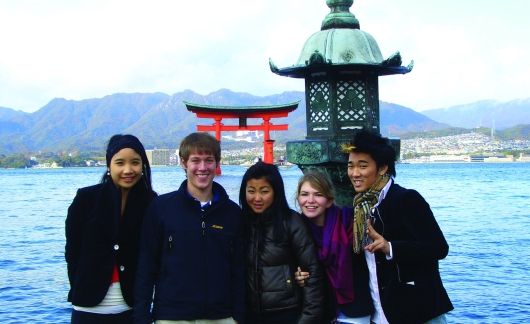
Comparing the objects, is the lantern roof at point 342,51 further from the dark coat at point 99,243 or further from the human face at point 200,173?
the dark coat at point 99,243

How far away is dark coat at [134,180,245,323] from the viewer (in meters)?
2.65

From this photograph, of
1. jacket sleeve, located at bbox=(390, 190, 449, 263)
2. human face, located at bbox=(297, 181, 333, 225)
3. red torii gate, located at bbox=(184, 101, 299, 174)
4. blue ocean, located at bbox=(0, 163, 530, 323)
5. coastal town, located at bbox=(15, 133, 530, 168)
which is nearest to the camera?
jacket sleeve, located at bbox=(390, 190, 449, 263)

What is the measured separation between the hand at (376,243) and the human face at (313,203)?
1.03ft

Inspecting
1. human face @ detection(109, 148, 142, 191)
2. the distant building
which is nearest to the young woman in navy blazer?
human face @ detection(109, 148, 142, 191)

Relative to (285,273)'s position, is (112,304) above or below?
below

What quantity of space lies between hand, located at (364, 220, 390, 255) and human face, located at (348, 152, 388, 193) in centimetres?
17

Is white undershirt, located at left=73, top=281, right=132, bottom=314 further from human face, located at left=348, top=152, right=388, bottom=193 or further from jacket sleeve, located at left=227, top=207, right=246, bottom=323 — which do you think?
human face, located at left=348, top=152, right=388, bottom=193

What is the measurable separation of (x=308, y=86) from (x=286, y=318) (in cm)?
127

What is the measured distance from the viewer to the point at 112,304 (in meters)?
2.79

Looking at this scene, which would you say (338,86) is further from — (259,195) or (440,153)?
(440,153)

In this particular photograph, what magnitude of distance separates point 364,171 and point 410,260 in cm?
40

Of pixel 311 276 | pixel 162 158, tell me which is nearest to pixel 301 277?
pixel 311 276

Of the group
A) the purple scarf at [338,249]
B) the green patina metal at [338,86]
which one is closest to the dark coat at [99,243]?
the purple scarf at [338,249]

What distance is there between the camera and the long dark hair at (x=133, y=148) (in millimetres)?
2799
